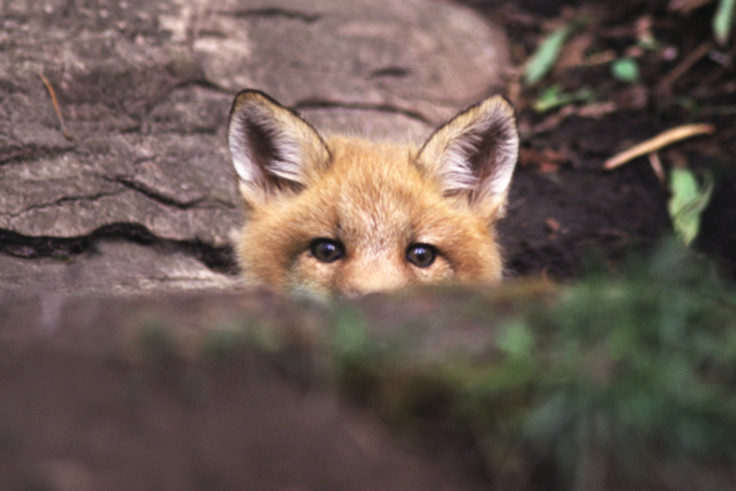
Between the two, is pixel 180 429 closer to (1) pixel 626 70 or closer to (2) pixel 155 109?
(2) pixel 155 109

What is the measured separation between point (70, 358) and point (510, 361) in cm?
122

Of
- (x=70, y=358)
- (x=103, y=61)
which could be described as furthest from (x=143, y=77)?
(x=70, y=358)

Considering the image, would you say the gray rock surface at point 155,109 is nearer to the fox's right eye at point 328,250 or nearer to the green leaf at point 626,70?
the fox's right eye at point 328,250

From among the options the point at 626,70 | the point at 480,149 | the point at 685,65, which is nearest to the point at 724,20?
the point at 685,65

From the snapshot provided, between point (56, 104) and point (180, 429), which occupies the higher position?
point (180, 429)

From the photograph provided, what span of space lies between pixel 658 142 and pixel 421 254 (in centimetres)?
341

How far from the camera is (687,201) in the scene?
541cm

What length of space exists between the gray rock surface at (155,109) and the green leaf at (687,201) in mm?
Result: 2235

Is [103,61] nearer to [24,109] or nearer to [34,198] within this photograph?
[24,109]

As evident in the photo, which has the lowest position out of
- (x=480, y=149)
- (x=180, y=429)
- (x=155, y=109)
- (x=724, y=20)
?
(x=155, y=109)

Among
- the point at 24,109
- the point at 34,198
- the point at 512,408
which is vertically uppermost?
the point at 512,408

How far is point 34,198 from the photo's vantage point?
15.0 feet

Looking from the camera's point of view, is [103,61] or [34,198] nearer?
[34,198]

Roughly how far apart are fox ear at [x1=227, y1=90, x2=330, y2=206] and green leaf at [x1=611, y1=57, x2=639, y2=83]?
4248 mm
